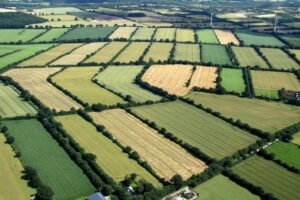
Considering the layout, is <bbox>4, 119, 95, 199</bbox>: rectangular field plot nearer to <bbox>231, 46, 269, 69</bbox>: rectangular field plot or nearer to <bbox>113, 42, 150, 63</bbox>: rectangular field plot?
<bbox>113, 42, 150, 63</bbox>: rectangular field plot

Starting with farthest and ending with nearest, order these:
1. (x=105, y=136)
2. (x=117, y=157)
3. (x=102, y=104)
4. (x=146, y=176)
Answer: (x=102, y=104)
(x=105, y=136)
(x=117, y=157)
(x=146, y=176)

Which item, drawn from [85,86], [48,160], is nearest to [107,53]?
[85,86]

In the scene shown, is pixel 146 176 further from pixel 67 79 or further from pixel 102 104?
pixel 67 79

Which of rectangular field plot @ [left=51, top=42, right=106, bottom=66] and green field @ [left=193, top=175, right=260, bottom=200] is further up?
rectangular field plot @ [left=51, top=42, right=106, bottom=66]

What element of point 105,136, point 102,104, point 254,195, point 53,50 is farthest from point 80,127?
point 53,50

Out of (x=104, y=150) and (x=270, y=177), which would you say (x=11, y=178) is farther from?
(x=270, y=177)

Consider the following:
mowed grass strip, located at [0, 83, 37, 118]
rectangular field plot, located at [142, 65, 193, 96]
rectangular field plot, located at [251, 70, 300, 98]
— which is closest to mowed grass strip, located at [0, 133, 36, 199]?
mowed grass strip, located at [0, 83, 37, 118]

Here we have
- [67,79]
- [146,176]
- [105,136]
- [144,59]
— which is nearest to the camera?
[146,176]
